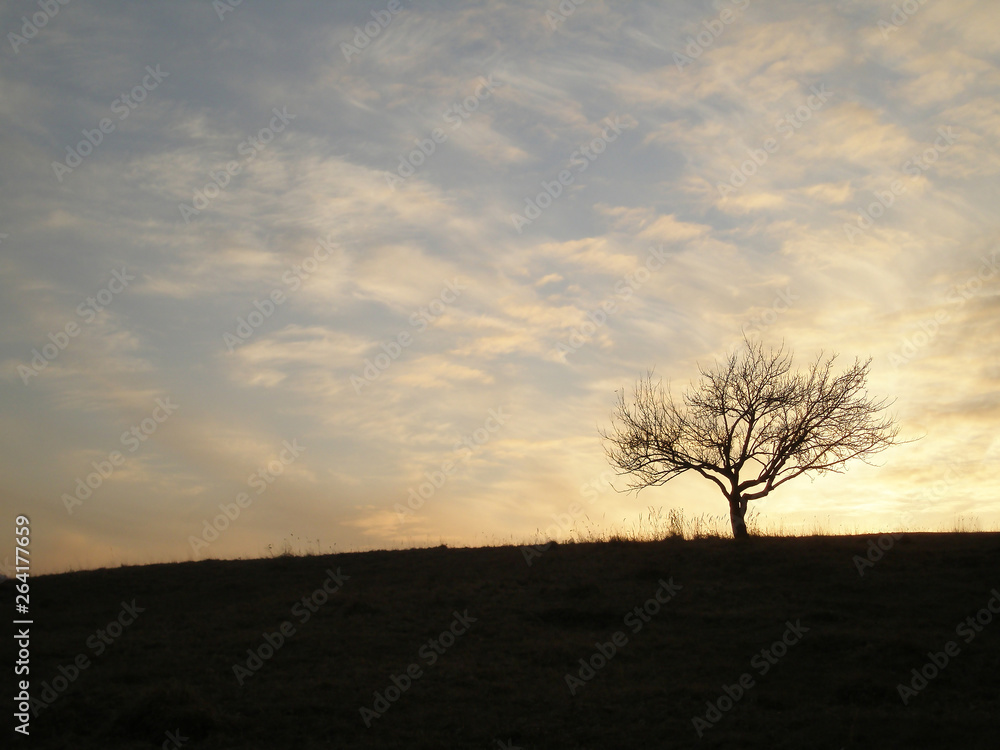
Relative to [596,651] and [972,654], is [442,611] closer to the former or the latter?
[596,651]

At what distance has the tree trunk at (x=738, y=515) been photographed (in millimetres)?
31000

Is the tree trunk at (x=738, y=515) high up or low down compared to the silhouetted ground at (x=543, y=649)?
up

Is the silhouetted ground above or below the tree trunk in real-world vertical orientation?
below

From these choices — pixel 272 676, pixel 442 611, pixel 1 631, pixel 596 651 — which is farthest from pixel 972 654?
pixel 1 631

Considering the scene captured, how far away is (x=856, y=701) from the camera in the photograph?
15.8 m

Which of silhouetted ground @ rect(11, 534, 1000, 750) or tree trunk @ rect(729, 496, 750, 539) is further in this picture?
tree trunk @ rect(729, 496, 750, 539)

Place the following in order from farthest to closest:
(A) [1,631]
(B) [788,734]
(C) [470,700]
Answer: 1. (A) [1,631]
2. (C) [470,700]
3. (B) [788,734]

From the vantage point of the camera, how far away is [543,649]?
20.3 metres

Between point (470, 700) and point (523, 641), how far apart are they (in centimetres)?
421

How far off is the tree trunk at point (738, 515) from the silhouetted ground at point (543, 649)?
1.73m

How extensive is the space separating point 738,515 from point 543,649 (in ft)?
46.3

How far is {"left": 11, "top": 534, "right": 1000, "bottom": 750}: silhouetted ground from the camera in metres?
15.2

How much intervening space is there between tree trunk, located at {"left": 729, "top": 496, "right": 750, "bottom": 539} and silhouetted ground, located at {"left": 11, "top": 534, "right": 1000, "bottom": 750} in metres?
1.73

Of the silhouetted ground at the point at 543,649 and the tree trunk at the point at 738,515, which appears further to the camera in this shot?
the tree trunk at the point at 738,515
